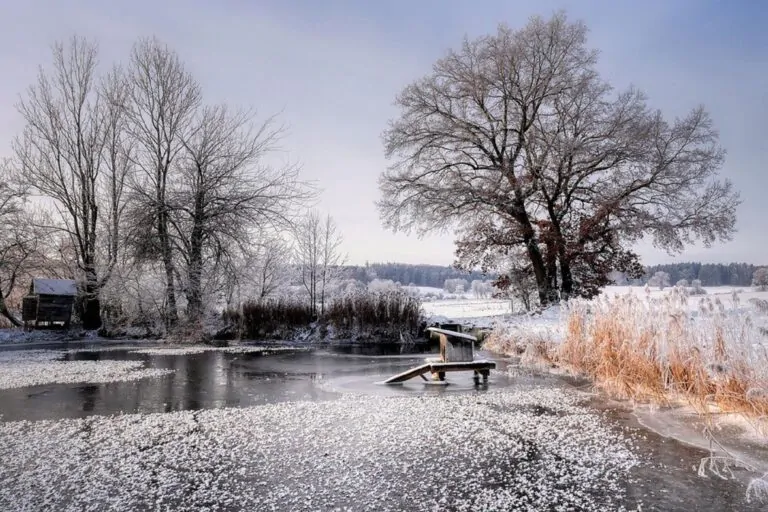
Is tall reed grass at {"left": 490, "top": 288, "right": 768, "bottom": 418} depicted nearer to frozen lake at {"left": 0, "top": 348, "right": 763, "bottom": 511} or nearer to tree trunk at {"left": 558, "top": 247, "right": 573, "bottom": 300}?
frozen lake at {"left": 0, "top": 348, "right": 763, "bottom": 511}

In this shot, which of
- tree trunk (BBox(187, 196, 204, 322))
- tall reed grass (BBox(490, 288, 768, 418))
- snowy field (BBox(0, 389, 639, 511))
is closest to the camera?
snowy field (BBox(0, 389, 639, 511))

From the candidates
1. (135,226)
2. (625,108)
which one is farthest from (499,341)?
(135,226)

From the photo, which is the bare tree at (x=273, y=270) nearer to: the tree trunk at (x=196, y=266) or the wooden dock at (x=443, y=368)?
the tree trunk at (x=196, y=266)

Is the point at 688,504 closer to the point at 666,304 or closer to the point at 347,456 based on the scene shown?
the point at 347,456

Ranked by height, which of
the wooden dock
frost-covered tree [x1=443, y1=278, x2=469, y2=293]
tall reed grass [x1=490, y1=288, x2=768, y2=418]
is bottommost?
the wooden dock

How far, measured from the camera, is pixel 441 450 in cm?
432

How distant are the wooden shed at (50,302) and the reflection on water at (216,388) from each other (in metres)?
11.8

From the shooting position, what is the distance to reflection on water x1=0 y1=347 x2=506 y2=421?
6.29 metres

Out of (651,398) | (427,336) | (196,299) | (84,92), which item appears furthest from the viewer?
(84,92)

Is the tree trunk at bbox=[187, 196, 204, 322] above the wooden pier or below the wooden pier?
above

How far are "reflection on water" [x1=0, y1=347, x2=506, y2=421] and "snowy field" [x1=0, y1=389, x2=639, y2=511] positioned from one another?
27.7 inches

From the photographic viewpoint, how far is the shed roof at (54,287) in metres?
19.8

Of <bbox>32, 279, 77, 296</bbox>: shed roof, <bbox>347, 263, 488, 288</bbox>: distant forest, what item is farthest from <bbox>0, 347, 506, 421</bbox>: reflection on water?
<bbox>347, 263, 488, 288</bbox>: distant forest

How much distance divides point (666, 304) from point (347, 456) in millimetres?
4903
